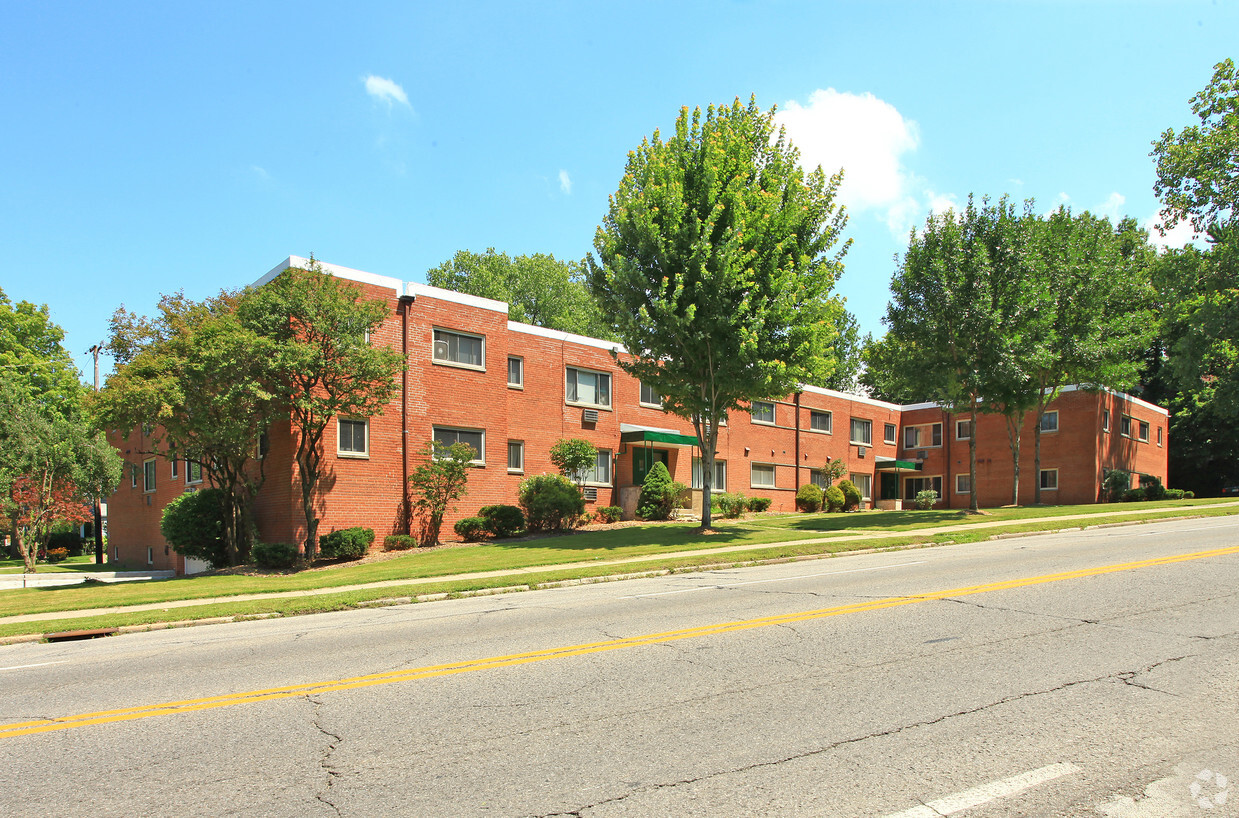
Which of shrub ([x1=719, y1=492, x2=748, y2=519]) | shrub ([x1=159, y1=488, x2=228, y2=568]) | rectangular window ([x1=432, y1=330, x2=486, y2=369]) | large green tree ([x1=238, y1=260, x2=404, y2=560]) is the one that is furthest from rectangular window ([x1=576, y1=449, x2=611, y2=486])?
shrub ([x1=159, y1=488, x2=228, y2=568])

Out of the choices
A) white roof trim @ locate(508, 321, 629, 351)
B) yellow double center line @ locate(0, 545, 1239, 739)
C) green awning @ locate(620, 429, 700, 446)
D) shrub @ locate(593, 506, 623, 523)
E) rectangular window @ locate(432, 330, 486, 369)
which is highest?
white roof trim @ locate(508, 321, 629, 351)

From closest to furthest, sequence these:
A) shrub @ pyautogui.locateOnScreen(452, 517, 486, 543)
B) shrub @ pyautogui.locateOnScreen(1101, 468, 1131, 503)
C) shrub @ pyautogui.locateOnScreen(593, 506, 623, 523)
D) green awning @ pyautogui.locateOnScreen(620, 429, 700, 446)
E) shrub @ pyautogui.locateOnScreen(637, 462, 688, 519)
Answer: shrub @ pyautogui.locateOnScreen(452, 517, 486, 543), shrub @ pyautogui.locateOnScreen(593, 506, 623, 523), shrub @ pyautogui.locateOnScreen(637, 462, 688, 519), green awning @ pyautogui.locateOnScreen(620, 429, 700, 446), shrub @ pyautogui.locateOnScreen(1101, 468, 1131, 503)

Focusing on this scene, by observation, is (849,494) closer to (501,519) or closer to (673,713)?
(501,519)

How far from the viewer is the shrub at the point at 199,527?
25.0 m

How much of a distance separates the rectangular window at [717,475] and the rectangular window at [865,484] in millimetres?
13119

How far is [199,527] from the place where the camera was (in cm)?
2511

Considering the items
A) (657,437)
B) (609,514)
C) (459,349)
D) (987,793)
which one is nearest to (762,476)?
(657,437)

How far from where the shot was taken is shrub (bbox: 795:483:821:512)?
3872cm

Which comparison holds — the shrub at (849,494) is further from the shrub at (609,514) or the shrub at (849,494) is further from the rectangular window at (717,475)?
the shrub at (609,514)

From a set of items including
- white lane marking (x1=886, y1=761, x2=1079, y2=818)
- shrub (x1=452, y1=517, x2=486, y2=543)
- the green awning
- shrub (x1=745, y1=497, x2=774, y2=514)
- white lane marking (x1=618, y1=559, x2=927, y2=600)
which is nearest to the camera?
white lane marking (x1=886, y1=761, x2=1079, y2=818)

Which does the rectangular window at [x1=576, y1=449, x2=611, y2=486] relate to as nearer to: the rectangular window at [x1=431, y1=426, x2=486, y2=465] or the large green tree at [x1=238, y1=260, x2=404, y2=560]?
the rectangular window at [x1=431, y1=426, x2=486, y2=465]

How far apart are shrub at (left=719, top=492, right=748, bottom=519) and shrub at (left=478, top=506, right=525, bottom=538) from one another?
378 inches

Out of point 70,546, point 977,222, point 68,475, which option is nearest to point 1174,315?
point 977,222

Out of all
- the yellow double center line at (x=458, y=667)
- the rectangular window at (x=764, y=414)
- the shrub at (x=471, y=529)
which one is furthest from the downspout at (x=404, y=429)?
the rectangular window at (x=764, y=414)
